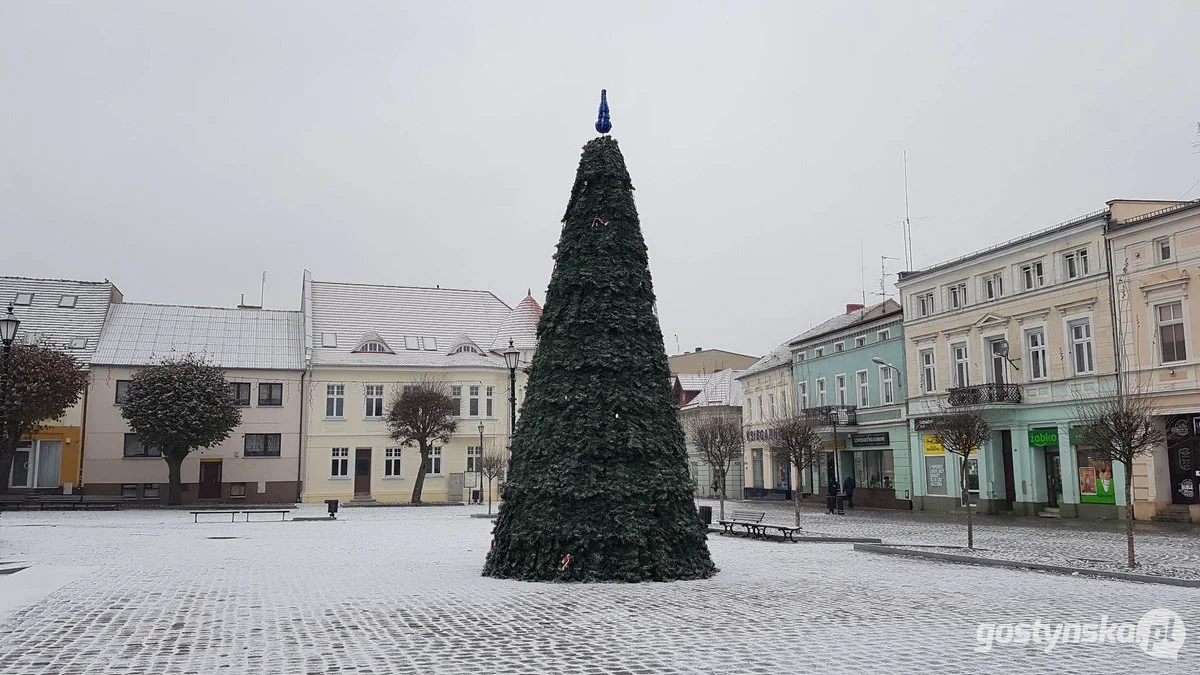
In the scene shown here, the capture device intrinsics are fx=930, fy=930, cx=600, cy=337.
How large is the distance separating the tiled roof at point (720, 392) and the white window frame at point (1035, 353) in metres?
29.5

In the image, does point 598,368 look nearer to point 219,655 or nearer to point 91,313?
point 219,655

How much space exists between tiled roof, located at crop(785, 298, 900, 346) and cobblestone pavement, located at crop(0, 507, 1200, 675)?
89.5 feet

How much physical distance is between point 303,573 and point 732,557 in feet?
26.6

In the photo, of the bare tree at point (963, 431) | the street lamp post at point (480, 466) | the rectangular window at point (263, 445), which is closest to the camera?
the bare tree at point (963, 431)

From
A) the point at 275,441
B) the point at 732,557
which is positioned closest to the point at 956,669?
the point at 732,557

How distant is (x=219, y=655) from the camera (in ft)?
28.5

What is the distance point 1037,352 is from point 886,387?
8880mm

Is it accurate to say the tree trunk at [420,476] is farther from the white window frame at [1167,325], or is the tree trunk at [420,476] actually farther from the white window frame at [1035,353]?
the white window frame at [1167,325]

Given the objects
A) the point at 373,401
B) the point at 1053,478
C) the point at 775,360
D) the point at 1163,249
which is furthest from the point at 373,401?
the point at 1163,249

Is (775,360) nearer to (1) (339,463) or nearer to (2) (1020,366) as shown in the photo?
(2) (1020,366)

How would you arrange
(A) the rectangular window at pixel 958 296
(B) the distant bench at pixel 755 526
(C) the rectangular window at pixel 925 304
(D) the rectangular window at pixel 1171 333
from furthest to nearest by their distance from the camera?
(C) the rectangular window at pixel 925 304 → (A) the rectangular window at pixel 958 296 → (D) the rectangular window at pixel 1171 333 → (B) the distant bench at pixel 755 526

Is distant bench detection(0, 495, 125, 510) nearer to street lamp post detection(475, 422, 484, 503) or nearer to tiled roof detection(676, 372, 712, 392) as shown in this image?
street lamp post detection(475, 422, 484, 503)

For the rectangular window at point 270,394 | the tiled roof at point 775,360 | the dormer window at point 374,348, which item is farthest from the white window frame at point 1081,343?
the rectangular window at point 270,394

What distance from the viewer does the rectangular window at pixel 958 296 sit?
36.9 metres
